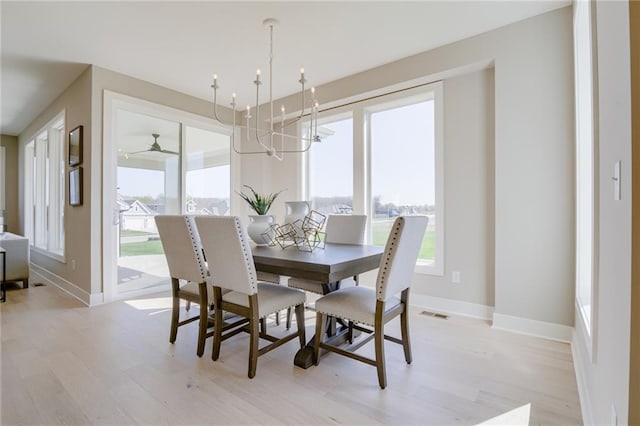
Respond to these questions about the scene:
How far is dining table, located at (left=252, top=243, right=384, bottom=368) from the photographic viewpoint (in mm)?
1842

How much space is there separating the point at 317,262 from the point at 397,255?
0.46 metres

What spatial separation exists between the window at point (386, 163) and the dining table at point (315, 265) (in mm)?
1376

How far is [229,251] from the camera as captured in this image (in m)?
1.96

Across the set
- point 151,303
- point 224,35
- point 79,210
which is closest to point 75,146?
point 79,210

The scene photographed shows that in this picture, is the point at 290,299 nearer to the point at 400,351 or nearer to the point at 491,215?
the point at 400,351

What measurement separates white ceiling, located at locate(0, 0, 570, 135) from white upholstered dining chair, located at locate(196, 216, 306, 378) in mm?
1810

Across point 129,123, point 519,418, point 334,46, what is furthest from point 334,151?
point 519,418

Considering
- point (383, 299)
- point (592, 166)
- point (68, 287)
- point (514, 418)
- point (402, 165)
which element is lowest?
point (514, 418)

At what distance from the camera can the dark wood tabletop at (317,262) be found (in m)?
1.83

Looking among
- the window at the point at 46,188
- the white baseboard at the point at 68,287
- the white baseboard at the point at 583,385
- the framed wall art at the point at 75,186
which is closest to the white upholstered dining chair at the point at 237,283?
the white baseboard at the point at 583,385

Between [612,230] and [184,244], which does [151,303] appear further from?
[612,230]

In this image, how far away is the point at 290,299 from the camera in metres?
2.18

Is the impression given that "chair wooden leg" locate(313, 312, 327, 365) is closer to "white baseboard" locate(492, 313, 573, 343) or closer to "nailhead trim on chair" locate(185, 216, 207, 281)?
"nailhead trim on chair" locate(185, 216, 207, 281)

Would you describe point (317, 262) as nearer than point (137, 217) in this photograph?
Yes
